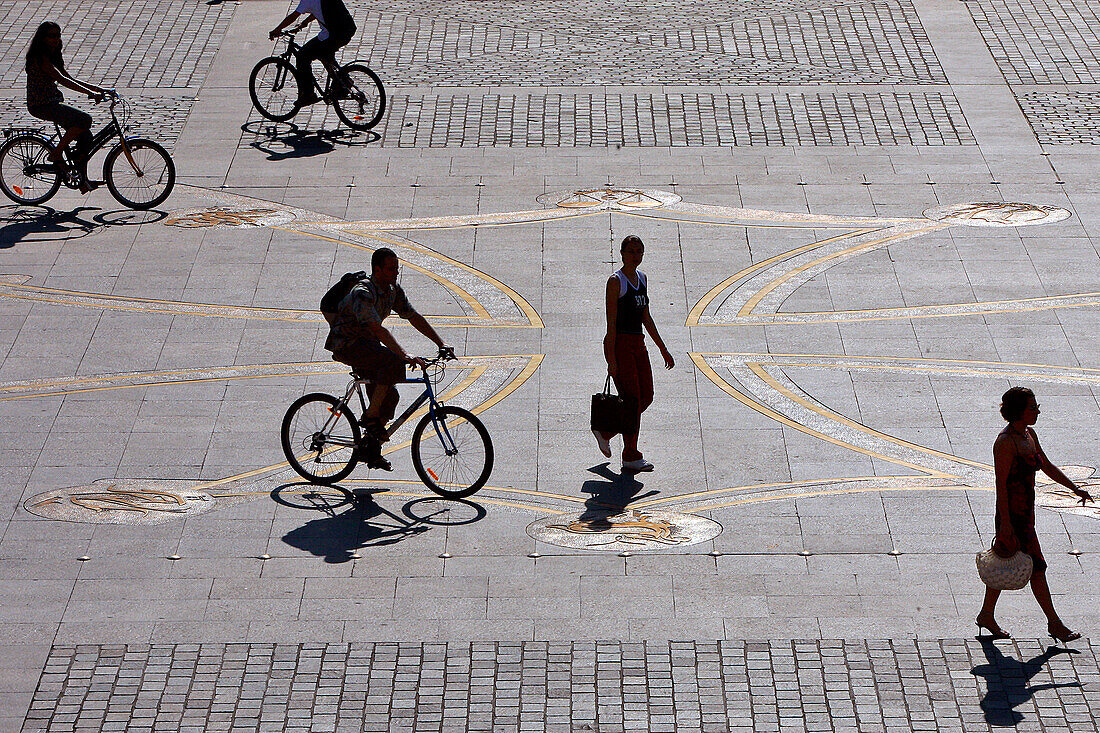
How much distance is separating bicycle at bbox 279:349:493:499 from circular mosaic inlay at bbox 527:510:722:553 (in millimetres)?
737

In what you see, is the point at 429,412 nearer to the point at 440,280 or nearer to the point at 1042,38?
the point at 440,280

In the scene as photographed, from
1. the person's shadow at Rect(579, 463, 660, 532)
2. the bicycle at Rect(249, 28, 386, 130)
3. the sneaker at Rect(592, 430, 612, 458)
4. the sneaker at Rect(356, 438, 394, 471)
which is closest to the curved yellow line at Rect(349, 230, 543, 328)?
the sneaker at Rect(592, 430, 612, 458)

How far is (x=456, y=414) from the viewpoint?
34.4ft

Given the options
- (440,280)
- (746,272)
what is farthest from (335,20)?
(746,272)

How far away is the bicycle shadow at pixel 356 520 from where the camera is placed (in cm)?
1022

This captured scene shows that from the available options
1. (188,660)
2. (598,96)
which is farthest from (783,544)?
(598,96)

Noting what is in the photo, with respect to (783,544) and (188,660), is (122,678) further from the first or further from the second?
(783,544)

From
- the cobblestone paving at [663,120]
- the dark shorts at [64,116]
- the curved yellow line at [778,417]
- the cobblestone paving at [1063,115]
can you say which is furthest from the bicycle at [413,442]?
the cobblestone paving at [1063,115]

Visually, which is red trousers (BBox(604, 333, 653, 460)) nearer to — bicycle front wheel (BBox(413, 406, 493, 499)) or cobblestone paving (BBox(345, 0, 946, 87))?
bicycle front wheel (BBox(413, 406, 493, 499))

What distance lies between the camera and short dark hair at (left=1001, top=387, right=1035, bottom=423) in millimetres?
8625

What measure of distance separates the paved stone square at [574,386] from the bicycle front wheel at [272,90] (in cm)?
24

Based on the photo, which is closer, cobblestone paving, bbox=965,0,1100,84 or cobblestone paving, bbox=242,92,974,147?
cobblestone paving, bbox=242,92,974,147

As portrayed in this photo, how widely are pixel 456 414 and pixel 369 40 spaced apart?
43.7 feet

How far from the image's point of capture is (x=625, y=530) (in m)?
10.4
